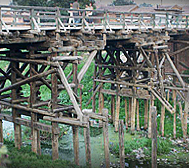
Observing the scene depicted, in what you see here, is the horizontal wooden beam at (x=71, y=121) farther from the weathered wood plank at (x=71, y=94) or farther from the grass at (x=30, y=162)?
the grass at (x=30, y=162)

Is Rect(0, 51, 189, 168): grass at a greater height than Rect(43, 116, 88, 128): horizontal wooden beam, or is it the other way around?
Rect(43, 116, 88, 128): horizontal wooden beam

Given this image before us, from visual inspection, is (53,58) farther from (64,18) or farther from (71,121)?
(64,18)

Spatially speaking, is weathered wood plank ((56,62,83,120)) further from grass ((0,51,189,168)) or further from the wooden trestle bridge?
grass ((0,51,189,168))

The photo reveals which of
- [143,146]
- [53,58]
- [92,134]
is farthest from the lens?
[92,134]

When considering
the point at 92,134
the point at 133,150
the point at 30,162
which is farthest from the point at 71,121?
the point at 92,134

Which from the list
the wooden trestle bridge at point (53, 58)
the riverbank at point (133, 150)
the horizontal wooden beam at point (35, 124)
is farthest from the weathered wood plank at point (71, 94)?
the riverbank at point (133, 150)

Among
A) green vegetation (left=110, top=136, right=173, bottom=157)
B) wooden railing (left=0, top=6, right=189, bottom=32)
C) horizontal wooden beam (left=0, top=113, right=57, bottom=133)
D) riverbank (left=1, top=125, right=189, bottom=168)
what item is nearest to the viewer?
wooden railing (left=0, top=6, right=189, bottom=32)

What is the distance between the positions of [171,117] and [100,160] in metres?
6.19

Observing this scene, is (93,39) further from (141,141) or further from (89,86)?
(89,86)

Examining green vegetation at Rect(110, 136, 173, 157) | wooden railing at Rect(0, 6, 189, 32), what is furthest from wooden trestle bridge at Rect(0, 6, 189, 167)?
green vegetation at Rect(110, 136, 173, 157)

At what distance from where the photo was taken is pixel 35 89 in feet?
38.3

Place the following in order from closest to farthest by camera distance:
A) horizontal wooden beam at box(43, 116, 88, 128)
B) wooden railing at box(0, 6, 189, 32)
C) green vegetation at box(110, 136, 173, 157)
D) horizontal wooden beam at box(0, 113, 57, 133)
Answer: wooden railing at box(0, 6, 189, 32) → horizontal wooden beam at box(43, 116, 88, 128) → horizontal wooden beam at box(0, 113, 57, 133) → green vegetation at box(110, 136, 173, 157)

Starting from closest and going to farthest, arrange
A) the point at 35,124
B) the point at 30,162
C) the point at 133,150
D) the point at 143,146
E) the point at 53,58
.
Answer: the point at 30,162 < the point at 53,58 < the point at 35,124 < the point at 133,150 < the point at 143,146

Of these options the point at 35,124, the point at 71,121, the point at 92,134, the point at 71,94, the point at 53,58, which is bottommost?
the point at 92,134
